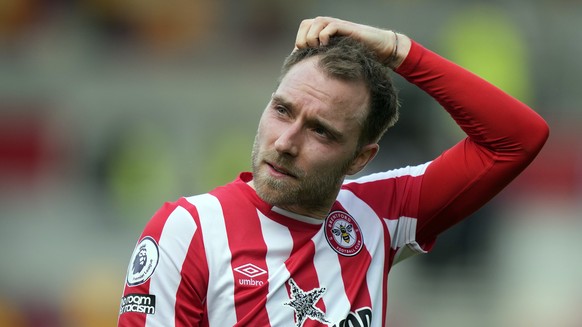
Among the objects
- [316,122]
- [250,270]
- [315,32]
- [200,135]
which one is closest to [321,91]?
[316,122]

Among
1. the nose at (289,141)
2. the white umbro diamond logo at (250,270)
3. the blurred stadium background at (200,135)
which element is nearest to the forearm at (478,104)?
the nose at (289,141)

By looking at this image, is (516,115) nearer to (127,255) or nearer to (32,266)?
(127,255)

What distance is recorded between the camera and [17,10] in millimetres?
9195

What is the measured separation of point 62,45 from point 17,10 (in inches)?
21.1

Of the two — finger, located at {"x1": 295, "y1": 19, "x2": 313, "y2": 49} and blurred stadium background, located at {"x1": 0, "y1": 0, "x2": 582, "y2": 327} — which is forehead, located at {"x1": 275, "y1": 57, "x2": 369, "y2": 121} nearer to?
finger, located at {"x1": 295, "y1": 19, "x2": 313, "y2": 49}

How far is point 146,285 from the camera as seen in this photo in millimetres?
2443


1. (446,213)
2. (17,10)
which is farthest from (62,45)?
(446,213)

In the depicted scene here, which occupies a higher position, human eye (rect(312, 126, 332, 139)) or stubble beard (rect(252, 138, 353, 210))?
human eye (rect(312, 126, 332, 139))

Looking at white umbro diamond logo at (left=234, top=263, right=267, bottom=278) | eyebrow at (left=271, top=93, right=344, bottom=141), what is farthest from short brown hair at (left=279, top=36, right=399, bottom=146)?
white umbro diamond logo at (left=234, top=263, right=267, bottom=278)

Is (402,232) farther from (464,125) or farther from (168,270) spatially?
(168,270)

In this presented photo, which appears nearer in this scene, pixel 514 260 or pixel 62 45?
pixel 514 260

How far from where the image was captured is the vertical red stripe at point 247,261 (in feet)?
8.16

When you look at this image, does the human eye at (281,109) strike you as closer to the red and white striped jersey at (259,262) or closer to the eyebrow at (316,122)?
the eyebrow at (316,122)

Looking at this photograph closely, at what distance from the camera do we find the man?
2.48 metres
